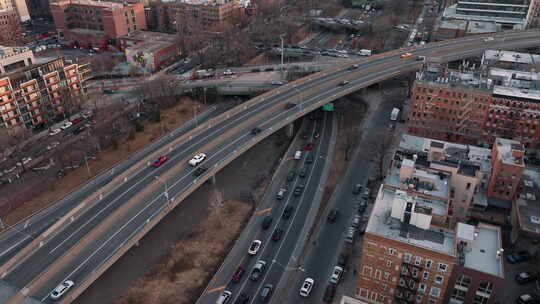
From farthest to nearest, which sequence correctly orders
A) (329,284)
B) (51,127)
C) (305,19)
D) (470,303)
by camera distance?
(305,19) → (51,127) → (329,284) → (470,303)

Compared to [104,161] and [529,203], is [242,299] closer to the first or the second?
[104,161]

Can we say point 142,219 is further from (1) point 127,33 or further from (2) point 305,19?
(2) point 305,19

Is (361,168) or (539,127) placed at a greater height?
(539,127)

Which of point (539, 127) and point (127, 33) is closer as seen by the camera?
point (539, 127)

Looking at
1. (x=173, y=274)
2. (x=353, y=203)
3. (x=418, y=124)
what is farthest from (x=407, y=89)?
(x=173, y=274)

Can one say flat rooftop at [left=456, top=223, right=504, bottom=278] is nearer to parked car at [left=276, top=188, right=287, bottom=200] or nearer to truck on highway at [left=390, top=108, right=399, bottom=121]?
parked car at [left=276, top=188, right=287, bottom=200]

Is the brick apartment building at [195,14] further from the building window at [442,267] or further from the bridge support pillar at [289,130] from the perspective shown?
the building window at [442,267]

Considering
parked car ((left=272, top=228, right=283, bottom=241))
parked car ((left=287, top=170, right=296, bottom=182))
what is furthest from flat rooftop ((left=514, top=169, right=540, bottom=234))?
parked car ((left=287, top=170, right=296, bottom=182))
